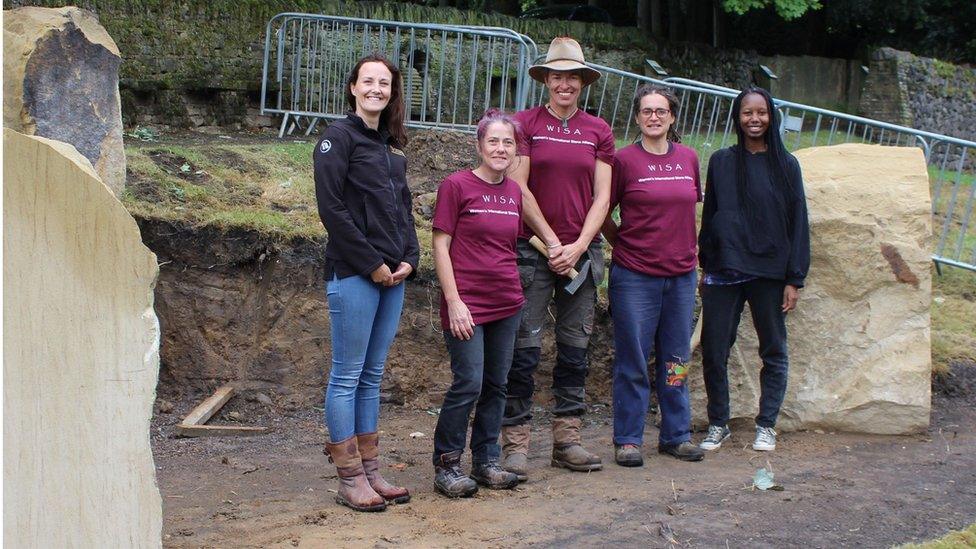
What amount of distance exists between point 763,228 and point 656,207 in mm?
695

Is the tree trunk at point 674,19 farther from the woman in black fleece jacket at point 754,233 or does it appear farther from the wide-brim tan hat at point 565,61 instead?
the wide-brim tan hat at point 565,61

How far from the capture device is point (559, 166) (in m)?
5.31

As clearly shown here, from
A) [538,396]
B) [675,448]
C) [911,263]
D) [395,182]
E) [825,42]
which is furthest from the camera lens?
[825,42]

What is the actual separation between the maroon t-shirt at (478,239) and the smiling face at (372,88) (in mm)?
475

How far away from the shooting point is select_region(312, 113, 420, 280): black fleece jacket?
181 inches

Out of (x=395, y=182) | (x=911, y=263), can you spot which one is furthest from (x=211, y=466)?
(x=911, y=263)

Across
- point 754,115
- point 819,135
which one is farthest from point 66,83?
point 819,135

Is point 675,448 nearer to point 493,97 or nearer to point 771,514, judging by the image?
point 771,514

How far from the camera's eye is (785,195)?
19.1ft

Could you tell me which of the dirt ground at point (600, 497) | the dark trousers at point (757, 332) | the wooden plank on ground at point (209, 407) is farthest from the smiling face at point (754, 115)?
the wooden plank on ground at point (209, 407)

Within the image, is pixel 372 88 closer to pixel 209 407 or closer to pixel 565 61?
pixel 565 61

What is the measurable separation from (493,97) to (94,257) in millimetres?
11791

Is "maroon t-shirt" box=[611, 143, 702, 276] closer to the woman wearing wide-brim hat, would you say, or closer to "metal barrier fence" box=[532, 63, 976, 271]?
the woman wearing wide-brim hat

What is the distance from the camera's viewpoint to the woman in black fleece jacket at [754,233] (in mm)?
5801
